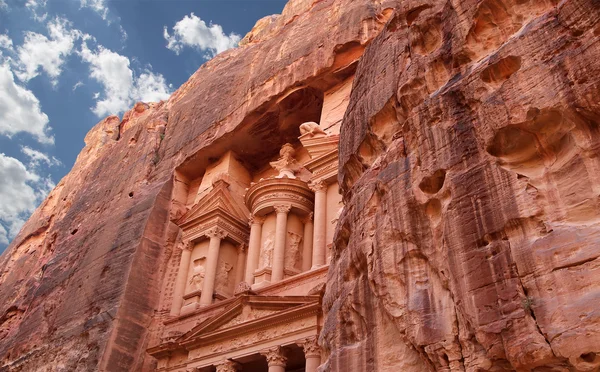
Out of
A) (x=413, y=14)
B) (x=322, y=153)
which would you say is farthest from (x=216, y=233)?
(x=413, y=14)

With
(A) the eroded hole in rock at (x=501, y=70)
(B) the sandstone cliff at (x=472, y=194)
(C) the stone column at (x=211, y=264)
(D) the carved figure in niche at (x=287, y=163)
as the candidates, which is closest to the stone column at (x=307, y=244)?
(D) the carved figure in niche at (x=287, y=163)

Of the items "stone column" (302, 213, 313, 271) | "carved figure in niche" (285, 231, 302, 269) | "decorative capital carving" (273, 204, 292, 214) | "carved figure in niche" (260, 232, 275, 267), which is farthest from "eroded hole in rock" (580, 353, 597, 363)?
"decorative capital carving" (273, 204, 292, 214)

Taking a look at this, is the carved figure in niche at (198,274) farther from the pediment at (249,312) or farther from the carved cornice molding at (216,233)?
the pediment at (249,312)

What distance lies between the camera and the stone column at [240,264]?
18.5m

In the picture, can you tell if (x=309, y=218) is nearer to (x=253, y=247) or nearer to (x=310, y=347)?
(x=253, y=247)

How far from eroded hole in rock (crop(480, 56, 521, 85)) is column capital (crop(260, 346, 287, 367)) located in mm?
8320

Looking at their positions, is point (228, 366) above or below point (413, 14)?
below

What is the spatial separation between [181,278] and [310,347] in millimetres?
7021

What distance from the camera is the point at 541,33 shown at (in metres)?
6.36

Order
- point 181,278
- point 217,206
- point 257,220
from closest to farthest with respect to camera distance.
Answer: point 257,220 < point 181,278 < point 217,206

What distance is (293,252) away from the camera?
16828mm

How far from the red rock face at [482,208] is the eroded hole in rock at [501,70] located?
24 millimetres

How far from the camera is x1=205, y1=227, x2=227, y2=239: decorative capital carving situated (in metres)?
18.6

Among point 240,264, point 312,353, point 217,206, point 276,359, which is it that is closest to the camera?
point 312,353
